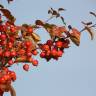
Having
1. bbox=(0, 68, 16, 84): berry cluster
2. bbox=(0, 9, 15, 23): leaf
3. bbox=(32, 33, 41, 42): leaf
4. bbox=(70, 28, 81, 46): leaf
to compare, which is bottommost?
bbox=(0, 68, 16, 84): berry cluster

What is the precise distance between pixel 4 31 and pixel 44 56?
63 centimetres

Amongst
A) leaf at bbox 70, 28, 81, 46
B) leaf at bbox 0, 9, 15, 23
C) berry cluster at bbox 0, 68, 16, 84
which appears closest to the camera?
berry cluster at bbox 0, 68, 16, 84

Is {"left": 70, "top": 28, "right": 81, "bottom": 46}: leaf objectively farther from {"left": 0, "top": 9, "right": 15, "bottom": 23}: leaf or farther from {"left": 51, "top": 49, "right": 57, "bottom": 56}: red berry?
{"left": 0, "top": 9, "right": 15, "bottom": 23}: leaf

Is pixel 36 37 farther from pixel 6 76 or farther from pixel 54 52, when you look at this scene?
pixel 6 76

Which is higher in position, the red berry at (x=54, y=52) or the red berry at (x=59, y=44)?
the red berry at (x=59, y=44)

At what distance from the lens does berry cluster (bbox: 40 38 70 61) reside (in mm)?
4371

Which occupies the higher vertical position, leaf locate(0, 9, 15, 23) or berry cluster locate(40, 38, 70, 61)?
leaf locate(0, 9, 15, 23)

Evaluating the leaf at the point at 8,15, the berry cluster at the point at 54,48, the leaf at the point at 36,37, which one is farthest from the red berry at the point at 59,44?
the leaf at the point at 8,15

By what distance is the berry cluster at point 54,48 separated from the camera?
14.3 feet

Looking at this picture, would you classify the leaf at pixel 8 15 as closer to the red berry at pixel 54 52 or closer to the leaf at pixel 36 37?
the leaf at pixel 36 37

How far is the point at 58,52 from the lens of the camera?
440 centimetres

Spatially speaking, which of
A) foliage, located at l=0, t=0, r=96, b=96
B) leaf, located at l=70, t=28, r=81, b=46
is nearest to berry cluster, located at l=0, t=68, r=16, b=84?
foliage, located at l=0, t=0, r=96, b=96

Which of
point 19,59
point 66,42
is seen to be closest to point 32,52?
point 19,59

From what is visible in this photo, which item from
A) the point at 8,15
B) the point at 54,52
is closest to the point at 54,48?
the point at 54,52
